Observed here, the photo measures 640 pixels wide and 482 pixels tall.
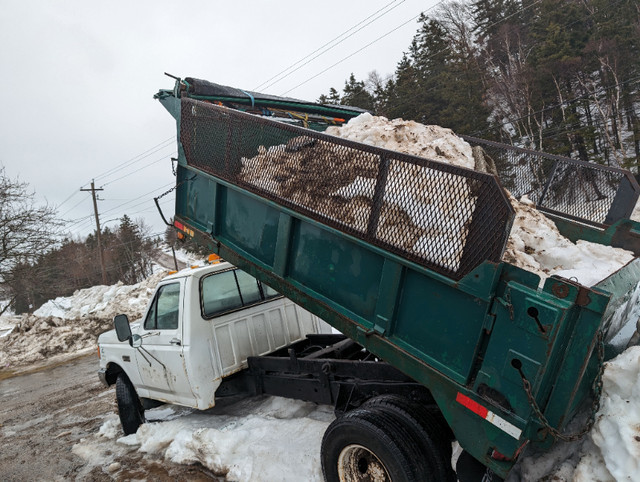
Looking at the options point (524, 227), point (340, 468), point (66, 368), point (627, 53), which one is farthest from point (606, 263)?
point (627, 53)

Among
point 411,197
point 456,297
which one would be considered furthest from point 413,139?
point 456,297

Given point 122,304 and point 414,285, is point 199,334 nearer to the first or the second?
point 414,285

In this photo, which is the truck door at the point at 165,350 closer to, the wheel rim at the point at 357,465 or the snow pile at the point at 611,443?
the wheel rim at the point at 357,465

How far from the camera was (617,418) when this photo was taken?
2.18 m

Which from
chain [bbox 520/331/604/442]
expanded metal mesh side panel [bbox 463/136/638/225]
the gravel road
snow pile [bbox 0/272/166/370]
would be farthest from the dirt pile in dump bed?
snow pile [bbox 0/272/166/370]

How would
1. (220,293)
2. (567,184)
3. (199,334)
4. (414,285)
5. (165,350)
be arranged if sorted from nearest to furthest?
(414,285)
(567,184)
(199,334)
(165,350)
(220,293)

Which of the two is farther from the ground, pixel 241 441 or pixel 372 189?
→ pixel 372 189

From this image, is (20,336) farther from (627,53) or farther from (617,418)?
(627,53)

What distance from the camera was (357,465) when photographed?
9.60ft

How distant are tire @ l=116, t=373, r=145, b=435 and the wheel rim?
3275 millimetres

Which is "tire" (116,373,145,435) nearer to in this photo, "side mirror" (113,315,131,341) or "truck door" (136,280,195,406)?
"truck door" (136,280,195,406)

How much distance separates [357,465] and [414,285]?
140 cm

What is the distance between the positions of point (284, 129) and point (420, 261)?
158cm

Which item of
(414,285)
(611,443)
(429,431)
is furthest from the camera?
(429,431)
